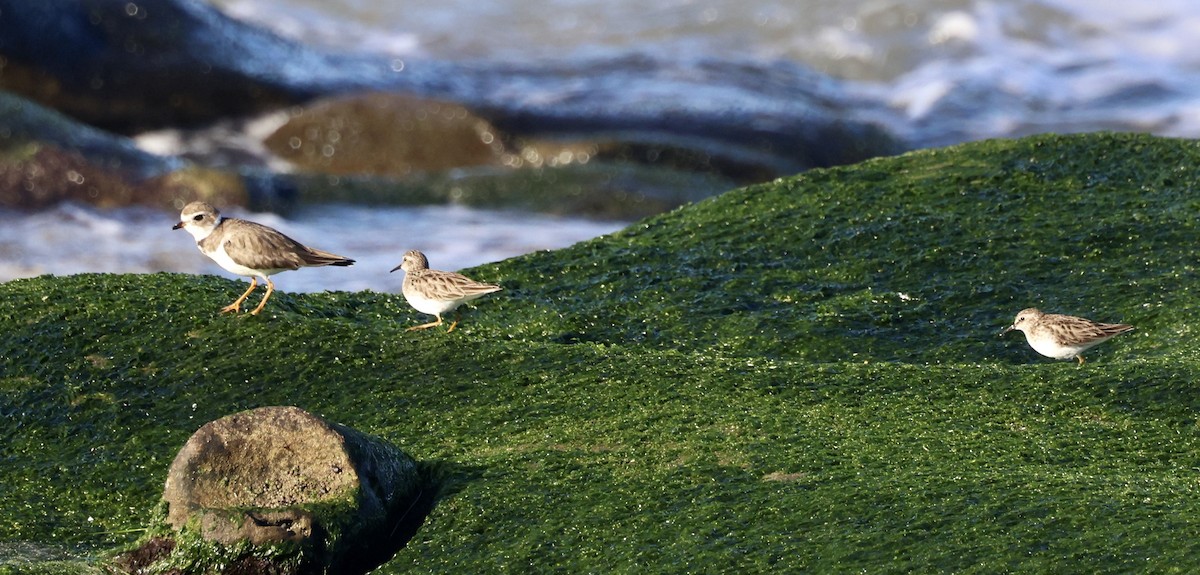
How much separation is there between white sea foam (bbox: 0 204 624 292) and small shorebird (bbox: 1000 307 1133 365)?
26.8ft

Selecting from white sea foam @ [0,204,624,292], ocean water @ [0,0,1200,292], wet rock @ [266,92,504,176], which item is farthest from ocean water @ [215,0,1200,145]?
white sea foam @ [0,204,624,292]

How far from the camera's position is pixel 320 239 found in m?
16.9

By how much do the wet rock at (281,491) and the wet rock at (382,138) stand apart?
13130mm

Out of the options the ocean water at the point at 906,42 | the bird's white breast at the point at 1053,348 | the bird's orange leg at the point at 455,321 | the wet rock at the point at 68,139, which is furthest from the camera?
the ocean water at the point at 906,42

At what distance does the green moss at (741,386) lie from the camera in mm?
6223

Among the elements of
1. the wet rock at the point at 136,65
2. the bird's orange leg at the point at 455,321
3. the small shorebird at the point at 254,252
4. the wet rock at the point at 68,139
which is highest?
the wet rock at the point at 136,65

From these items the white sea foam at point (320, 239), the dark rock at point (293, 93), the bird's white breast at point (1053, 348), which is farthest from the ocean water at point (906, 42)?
the bird's white breast at point (1053, 348)

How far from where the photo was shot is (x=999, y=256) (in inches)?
392

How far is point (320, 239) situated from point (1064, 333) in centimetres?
1045

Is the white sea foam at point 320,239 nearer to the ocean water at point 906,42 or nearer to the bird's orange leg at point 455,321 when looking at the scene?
the bird's orange leg at point 455,321

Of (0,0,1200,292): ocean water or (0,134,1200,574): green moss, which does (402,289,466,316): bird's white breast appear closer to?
(0,134,1200,574): green moss

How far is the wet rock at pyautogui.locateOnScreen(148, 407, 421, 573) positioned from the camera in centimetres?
610

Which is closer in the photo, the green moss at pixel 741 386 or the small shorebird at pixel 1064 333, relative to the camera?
the green moss at pixel 741 386

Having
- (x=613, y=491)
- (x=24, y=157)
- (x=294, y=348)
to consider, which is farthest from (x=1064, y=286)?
(x=24, y=157)
